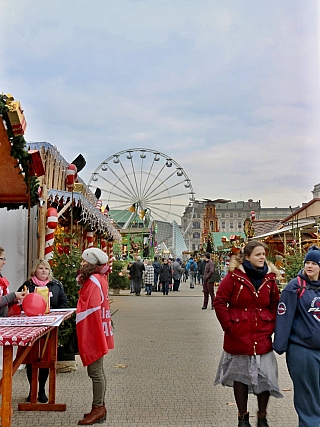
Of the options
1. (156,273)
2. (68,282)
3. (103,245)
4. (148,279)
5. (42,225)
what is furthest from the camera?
(156,273)

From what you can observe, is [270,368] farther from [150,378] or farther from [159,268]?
[159,268]

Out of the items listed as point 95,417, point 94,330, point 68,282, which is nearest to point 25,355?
point 94,330

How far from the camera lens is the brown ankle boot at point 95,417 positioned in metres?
4.88

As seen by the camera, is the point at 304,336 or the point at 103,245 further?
the point at 103,245

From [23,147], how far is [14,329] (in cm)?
210

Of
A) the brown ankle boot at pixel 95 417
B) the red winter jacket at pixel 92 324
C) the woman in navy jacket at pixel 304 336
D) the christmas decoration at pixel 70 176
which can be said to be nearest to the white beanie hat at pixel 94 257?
the red winter jacket at pixel 92 324

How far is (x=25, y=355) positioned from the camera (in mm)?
4664

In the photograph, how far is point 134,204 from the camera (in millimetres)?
39219

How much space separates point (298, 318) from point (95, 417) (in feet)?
6.92

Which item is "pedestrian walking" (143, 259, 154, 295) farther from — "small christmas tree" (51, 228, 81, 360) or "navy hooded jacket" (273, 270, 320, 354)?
"navy hooded jacket" (273, 270, 320, 354)

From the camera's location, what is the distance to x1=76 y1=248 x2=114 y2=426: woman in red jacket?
487 cm

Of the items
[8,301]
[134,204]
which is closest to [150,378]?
[8,301]

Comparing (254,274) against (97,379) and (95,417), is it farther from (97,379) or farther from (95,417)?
(95,417)

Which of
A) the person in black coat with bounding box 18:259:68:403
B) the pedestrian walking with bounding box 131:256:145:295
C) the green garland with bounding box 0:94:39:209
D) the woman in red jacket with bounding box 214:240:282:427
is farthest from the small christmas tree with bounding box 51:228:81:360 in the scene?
the pedestrian walking with bounding box 131:256:145:295
